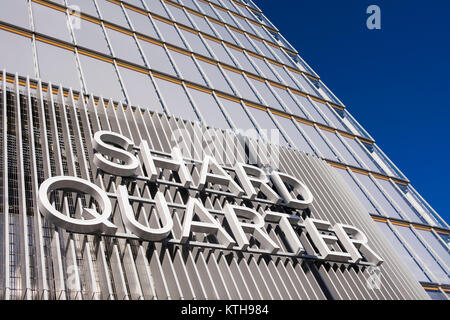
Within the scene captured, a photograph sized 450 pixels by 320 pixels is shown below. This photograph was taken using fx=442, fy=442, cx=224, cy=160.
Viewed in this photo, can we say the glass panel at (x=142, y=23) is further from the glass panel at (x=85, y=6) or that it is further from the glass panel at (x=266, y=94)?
the glass panel at (x=266, y=94)

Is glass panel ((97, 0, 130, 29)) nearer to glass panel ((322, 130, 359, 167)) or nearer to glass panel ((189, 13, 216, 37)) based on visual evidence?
glass panel ((189, 13, 216, 37))

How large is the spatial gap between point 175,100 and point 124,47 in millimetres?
2595

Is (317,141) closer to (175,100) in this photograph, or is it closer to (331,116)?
(331,116)

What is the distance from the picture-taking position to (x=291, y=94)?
17.5m

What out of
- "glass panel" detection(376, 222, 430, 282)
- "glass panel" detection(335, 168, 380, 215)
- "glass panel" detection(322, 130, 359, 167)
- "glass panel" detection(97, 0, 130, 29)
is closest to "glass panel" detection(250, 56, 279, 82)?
"glass panel" detection(322, 130, 359, 167)

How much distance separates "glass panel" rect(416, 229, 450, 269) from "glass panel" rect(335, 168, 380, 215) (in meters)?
1.97

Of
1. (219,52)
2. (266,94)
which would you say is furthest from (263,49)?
(266,94)

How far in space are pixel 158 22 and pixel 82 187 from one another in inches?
440

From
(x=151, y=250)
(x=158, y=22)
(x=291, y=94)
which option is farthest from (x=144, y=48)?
(x=151, y=250)

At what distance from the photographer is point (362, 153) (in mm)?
16562

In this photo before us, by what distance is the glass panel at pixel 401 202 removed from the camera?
14695 millimetres

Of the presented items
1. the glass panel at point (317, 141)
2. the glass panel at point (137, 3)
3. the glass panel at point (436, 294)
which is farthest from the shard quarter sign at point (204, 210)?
the glass panel at point (137, 3)

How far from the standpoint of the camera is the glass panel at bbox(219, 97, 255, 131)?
13070 mm

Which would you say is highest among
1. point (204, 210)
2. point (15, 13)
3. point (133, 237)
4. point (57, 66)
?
point (15, 13)
